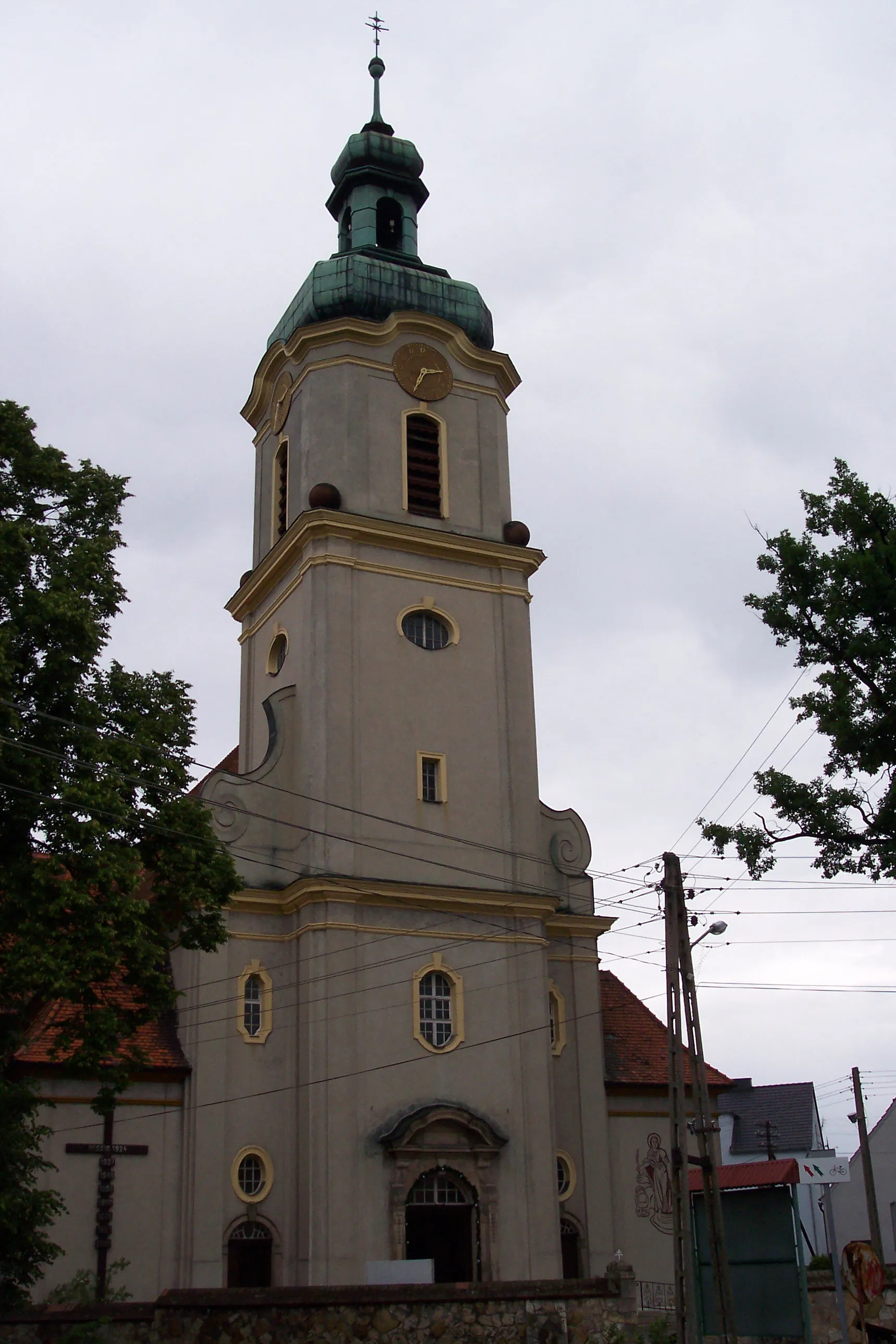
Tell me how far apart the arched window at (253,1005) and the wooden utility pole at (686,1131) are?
919cm

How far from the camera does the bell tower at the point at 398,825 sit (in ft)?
86.1

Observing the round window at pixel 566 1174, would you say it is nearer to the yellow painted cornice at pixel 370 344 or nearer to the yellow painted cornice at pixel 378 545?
the yellow painted cornice at pixel 378 545

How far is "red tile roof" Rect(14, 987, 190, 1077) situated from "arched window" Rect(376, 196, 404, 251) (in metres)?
19.3

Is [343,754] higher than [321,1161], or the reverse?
[343,754]

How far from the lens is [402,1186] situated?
84.0 feet

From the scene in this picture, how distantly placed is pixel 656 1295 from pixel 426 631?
13.7 m

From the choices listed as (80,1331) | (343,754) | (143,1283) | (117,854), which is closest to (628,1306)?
(80,1331)

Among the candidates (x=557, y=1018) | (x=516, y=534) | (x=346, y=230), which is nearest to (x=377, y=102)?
(x=346, y=230)

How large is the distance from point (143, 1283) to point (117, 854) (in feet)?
34.7

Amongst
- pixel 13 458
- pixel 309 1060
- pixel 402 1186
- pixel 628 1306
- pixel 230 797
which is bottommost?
pixel 628 1306

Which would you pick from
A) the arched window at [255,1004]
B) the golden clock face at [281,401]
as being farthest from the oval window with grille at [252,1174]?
the golden clock face at [281,401]

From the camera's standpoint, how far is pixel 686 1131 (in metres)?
19.1

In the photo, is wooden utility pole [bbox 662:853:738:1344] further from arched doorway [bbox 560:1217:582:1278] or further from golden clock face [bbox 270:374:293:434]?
golden clock face [bbox 270:374:293:434]

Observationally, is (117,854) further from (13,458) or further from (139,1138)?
(139,1138)
